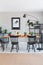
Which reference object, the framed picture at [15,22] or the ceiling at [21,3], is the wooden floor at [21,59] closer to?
the ceiling at [21,3]

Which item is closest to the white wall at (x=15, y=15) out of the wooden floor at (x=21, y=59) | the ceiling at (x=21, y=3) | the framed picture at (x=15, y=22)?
the framed picture at (x=15, y=22)

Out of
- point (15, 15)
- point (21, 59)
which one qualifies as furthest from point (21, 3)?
point (21, 59)

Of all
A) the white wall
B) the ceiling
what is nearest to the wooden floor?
the ceiling

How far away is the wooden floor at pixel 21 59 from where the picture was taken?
1507 mm

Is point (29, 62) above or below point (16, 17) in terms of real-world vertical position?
below

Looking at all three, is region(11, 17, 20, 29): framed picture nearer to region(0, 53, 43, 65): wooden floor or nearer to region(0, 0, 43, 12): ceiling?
region(0, 0, 43, 12): ceiling

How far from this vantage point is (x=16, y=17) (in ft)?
28.1

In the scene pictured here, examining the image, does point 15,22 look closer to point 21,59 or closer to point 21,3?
point 21,3

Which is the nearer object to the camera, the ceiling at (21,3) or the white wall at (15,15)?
the ceiling at (21,3)

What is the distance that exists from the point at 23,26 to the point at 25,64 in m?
7.20

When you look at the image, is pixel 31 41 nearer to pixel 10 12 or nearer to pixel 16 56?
pixel 10 12

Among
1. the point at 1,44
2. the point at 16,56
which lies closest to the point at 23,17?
the point at 1,44

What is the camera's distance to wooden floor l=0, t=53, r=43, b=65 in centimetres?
151

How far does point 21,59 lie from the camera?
1.55 meters
